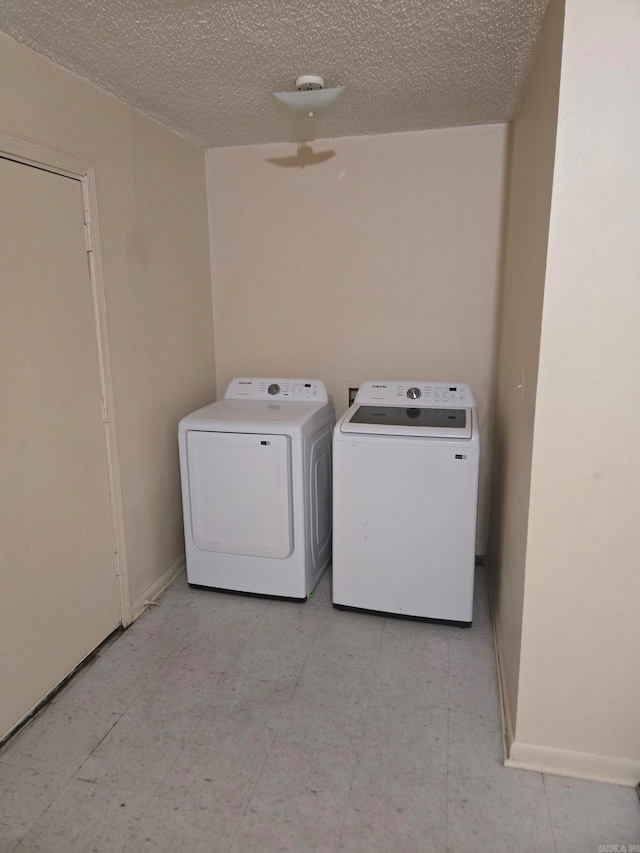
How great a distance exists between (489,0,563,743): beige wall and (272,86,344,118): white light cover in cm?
74

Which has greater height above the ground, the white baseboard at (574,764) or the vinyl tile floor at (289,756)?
the white baseboard at (574,764)

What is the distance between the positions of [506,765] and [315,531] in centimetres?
136

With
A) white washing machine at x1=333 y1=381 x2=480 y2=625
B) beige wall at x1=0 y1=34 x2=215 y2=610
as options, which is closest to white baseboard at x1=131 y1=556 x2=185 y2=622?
beige wall at x1=0 y1=34 x2=215 y2=610

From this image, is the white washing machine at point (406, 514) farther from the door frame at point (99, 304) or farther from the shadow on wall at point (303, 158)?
the shadow on wall at point (303, 158)

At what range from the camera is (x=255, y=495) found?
2688 millimetres

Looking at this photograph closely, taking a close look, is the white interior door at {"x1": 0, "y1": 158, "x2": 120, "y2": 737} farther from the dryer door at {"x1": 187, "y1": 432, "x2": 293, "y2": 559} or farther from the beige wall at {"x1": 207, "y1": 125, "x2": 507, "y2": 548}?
the beige wall at {"x1": 207, "y1": 125, "x2": 507, "y2": 548}

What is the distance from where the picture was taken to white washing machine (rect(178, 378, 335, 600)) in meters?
2.63

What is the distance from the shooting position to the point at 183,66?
80.6 inches

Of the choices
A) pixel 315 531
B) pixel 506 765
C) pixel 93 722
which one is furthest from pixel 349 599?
pixel 93 722

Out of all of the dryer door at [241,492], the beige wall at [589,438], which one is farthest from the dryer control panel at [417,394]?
the beige wall at [589,438]

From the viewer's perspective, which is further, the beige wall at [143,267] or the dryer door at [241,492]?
the dryer door at [241,492]

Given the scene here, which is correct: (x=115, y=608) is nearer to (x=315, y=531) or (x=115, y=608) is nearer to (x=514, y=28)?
(x=315, y=531)

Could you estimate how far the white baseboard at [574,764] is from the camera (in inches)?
68.1

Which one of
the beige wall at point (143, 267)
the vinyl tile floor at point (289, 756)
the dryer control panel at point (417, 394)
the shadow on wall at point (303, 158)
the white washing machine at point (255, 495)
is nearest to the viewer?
the vinyl tile floor at point (289, 756)
